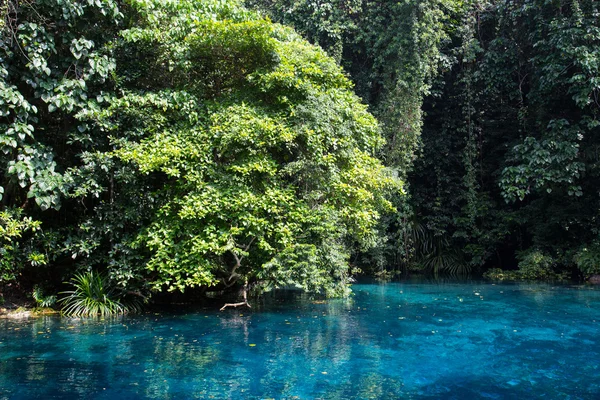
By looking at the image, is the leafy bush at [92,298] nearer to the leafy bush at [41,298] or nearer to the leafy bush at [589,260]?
the leafy bush at [41,298]

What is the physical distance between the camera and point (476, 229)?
15258 mm

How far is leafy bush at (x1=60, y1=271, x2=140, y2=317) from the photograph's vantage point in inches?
324

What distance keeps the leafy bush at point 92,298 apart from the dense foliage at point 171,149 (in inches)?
6.8

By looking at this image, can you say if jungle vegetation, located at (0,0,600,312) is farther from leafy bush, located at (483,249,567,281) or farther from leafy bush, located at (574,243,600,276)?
leafy bush, located at (483,249,567,281)

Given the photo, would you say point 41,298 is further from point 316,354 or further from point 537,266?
point 537,266

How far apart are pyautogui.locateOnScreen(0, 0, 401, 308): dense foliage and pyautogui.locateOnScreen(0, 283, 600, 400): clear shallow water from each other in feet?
3.20

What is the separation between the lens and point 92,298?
827cm

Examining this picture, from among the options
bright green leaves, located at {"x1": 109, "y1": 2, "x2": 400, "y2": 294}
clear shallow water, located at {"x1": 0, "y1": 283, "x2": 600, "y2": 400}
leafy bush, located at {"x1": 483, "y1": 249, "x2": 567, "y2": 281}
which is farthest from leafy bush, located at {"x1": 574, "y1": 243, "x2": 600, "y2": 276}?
bright green leaves, located at {"x1": 109, "y1": 2, "x2": 400, "y2": 294}

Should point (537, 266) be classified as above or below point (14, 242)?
below

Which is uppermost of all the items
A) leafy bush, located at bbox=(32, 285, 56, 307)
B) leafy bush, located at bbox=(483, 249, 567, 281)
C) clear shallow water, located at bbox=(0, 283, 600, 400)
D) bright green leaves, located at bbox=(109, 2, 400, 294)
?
bright green leaves, located at bbox=(109, 2, 400, 294)

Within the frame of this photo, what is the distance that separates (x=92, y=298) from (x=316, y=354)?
4.59 meters

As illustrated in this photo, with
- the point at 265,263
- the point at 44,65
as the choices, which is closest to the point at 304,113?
the point at 265,263

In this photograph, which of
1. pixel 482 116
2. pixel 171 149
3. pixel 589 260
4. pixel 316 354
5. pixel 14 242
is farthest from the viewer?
pixel 482 116

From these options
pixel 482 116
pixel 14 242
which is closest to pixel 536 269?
pixel 482 116
